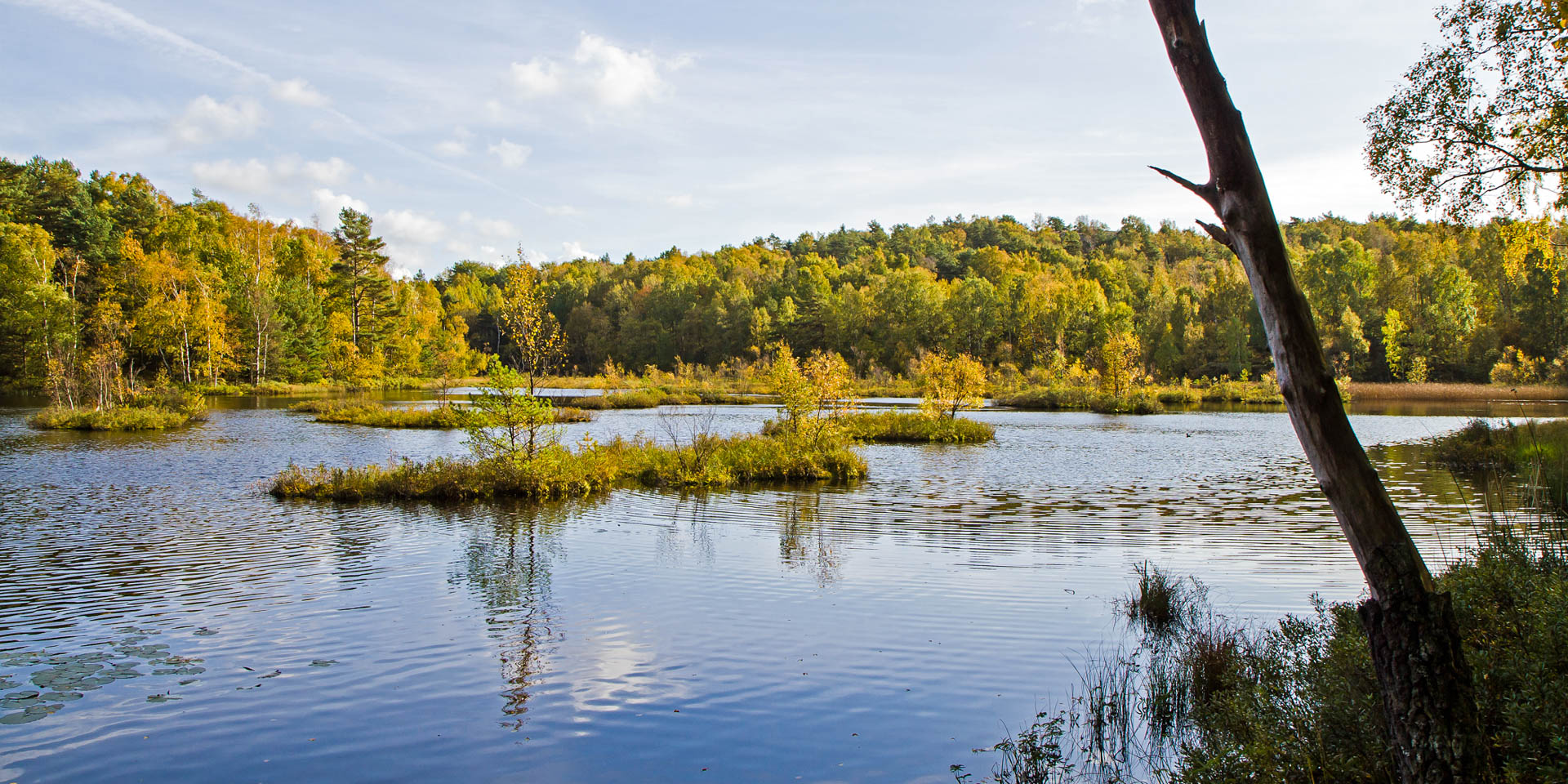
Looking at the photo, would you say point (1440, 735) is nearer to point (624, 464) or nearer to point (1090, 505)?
point (1090, 505)

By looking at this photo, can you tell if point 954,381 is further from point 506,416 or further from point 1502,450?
point 506,416

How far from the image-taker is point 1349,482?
3.55 metres

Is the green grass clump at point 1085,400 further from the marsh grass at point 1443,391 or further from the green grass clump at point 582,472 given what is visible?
the green grass clump at point 582,472

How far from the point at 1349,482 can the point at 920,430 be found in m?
27.8

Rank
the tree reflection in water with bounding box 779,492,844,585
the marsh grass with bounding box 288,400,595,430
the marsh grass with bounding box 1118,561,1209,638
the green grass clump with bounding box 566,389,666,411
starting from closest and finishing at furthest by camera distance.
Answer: the marsh grass with bounding box 1118,561,1209,638 → the tree reflection in water with bounding box 779,492,844,585 → the marsh grass with bounding box 288,400,595,430 → the green grass clump with bounding box 566,389,666,411

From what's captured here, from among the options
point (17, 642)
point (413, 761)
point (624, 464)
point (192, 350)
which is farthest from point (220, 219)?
point (413, 761)

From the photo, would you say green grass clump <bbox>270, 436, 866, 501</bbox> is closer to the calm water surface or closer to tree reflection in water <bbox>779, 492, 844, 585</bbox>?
→ the calm water surface

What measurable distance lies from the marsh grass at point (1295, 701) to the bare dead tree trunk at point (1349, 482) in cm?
28

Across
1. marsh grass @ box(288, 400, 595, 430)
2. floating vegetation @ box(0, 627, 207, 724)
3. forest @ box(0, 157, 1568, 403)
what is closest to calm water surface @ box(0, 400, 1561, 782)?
floating vegetation @ box(0, 627, 207, 724)

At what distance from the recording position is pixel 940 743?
220 inches

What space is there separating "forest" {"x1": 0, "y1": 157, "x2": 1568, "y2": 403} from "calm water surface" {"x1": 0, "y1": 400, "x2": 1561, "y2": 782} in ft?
24.8

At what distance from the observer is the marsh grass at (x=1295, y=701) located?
3.77 metres

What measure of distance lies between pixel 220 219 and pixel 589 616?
3198 inches

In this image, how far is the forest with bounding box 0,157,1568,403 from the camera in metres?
51.7
